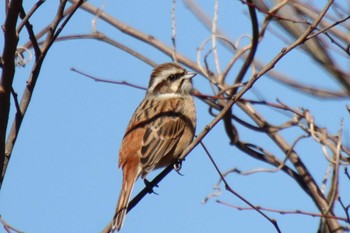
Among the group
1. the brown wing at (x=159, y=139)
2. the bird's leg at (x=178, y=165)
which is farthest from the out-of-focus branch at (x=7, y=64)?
the bird's leg at (x=178, y=165)

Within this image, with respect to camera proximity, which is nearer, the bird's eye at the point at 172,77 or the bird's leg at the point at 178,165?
the bird's leg at the point at 178,165

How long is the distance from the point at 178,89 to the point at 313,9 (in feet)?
4.91

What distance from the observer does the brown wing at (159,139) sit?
557cm

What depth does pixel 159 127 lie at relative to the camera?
5.90 metres

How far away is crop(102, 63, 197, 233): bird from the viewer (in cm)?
555

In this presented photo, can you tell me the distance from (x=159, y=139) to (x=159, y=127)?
181 mm

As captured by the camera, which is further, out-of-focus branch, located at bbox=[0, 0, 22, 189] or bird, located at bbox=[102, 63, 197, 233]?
bird, located at bbox=[102, 63, 197, 233]

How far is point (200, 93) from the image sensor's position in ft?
20.1

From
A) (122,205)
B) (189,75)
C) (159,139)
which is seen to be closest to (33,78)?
(122,205)

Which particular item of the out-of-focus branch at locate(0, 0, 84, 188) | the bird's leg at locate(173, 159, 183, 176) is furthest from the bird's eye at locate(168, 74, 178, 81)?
the out-of-focus branch at locate(0, 0, 84, 188)

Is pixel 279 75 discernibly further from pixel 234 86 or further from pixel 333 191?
pixel 333 191

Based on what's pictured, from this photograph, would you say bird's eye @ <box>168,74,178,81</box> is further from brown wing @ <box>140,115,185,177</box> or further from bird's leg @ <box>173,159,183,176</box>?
bird's leg @ <box>173,159,183,176</box>

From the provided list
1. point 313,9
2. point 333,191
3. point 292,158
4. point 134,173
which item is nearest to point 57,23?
point 134,173

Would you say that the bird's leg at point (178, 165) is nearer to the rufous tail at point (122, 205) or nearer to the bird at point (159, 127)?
the bird at point (159, 127)
